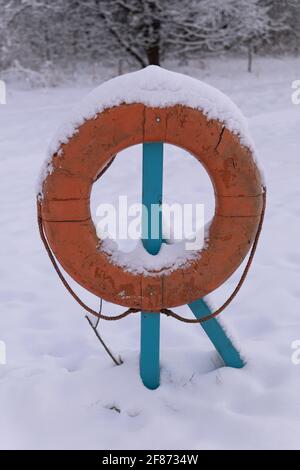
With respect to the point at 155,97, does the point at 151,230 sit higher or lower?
lower

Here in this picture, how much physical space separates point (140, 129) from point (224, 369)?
1.07 m

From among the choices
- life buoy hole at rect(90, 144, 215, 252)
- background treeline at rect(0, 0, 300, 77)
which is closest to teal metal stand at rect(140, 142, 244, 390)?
life buoy hole at rect(90, 144, 215, 252)

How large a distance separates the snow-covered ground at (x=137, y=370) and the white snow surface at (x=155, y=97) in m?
0.79

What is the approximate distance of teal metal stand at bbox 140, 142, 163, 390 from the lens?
1.90 meters

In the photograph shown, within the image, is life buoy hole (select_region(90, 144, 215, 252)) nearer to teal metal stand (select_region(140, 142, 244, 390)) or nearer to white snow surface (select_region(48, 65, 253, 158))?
teal metal stand (select_region(140, 142, 244, 390))

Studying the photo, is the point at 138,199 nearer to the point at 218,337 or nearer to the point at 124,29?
the point at 218,337

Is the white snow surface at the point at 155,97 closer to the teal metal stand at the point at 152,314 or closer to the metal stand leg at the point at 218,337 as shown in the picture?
the teal metal stand at the point at 152,314

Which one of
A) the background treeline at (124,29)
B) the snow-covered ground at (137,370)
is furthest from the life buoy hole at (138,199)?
the background treeline at (124,29)

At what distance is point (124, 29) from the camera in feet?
41.5

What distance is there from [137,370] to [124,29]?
1175 centimetres

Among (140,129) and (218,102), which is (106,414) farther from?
(218,102)

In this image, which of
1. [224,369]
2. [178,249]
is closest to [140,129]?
[178,249]

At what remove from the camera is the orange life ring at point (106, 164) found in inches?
70.6

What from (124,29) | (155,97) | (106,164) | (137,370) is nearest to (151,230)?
(106,164)
